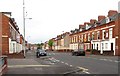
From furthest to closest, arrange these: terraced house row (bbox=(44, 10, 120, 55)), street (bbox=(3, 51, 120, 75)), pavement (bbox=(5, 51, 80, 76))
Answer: terraced house row (bbox=(44, 10, 120, 55))
street (bbox=(3, 51, 120, 75))
pavement (bbox=(5, 51, 80, 76))

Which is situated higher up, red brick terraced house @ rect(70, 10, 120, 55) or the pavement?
red brick terraced house @ rect(70, 10, 120, 55)

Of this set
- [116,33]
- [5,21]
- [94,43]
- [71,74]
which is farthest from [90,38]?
[71,74]

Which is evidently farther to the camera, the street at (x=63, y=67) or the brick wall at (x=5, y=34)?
the brick wall at (x=5, y=34)

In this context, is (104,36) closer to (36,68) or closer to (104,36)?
(104,36)

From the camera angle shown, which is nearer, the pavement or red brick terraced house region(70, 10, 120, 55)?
the pavement

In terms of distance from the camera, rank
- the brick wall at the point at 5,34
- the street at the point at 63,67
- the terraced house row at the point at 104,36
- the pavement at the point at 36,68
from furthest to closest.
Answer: the terraced house row at the point at 104,36 < the brick wall at the point at 5,34 < the street at the point at 63,67 < the pavement at the point at 36,68

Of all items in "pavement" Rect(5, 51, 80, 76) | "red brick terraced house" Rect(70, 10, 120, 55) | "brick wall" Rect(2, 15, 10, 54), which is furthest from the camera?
"red brick terraced house" Rect(70, 10, 120, 55)

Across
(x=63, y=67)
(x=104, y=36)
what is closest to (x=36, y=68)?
(x=63, y=67)

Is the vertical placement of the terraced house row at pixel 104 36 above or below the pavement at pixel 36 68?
above

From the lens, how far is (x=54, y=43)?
170125mm

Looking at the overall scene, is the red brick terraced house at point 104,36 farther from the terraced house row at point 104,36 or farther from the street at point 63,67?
the street at point 63,67

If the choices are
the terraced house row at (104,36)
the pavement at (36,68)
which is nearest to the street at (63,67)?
the pavement at (36,68)

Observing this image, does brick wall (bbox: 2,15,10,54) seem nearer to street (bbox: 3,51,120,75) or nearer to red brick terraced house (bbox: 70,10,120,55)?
street (bbox: 3,51,120,75)

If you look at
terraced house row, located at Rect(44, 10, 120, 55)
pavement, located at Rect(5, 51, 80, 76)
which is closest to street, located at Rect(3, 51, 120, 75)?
pavement, located at Rect(5, 51, 80, 76)
